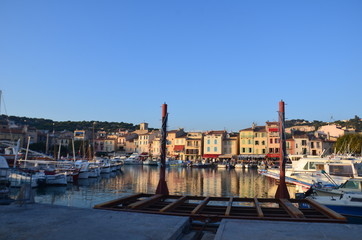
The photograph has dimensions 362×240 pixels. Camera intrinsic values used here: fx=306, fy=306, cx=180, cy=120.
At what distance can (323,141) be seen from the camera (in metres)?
82.9

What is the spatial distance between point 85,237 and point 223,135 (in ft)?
302

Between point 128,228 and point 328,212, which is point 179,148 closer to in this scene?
point 328,212

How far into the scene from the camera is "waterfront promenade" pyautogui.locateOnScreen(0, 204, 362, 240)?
6566 millimetres

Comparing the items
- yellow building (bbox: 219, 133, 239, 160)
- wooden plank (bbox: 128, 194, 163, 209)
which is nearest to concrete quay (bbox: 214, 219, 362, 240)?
wooden plank (bbox: 128, 194, 163, 209)

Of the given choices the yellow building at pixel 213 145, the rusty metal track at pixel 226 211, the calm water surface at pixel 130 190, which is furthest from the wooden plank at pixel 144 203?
the yellow building at pixel 213 145

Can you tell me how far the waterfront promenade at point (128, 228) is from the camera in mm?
6566

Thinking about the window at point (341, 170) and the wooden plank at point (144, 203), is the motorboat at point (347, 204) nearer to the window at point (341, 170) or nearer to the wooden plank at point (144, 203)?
the wooden plank at point (144, 203)

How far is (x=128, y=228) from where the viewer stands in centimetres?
731

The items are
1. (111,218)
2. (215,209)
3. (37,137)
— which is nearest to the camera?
(111,218)

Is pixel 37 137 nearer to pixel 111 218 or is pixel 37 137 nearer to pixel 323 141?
pixel 323 141

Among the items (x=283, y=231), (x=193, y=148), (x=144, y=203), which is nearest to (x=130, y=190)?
(x=144, y=203)

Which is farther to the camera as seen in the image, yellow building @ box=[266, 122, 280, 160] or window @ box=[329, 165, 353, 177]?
yellow building @ box=[266, 122, 280, 160]

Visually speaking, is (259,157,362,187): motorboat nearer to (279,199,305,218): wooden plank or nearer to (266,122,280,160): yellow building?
(279,199,305,218): wooden plank

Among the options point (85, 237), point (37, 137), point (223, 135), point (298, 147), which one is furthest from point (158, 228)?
point (37, 137)
